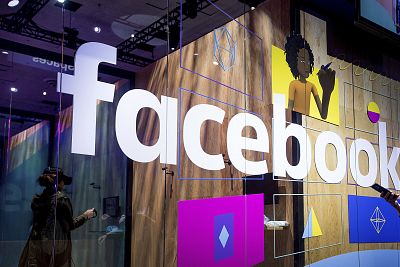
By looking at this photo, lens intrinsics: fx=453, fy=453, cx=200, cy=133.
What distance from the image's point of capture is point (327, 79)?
16.1 feet

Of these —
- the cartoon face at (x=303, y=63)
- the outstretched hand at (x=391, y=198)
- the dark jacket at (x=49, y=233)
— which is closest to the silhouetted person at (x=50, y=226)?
the dark jacket at (x=49, y=233)

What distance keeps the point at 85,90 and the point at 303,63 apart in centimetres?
273

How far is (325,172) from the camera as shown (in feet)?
15.4

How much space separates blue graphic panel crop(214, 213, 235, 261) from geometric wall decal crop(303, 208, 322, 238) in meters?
1.20

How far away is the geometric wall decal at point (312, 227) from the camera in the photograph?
4.38m

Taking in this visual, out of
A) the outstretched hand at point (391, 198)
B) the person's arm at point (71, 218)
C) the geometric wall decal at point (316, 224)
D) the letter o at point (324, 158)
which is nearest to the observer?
the person's arm at point (71, 218)

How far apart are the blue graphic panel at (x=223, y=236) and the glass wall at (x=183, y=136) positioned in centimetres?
1

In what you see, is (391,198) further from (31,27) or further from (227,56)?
(31,27)

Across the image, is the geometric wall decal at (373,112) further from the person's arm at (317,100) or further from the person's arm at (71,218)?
the person's arm at (71,218)

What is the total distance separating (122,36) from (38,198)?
1056 millimetres

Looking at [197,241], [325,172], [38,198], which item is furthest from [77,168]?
[325,172]

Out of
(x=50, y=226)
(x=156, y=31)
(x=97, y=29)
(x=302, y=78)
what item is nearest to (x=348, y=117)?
(x=302, y=78)

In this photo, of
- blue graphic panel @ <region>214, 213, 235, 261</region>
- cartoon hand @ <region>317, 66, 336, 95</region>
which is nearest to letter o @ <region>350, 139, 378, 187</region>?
cartoon hand @ <region>317, 66, 336, 95</region>

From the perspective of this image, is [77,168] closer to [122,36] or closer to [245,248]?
[122,36]
